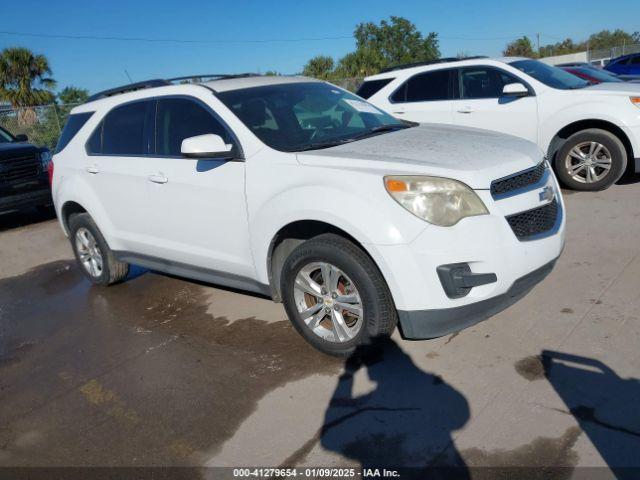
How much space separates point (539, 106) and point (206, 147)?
4.91 m

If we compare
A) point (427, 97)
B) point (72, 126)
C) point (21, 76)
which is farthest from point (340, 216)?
point (21, 76)

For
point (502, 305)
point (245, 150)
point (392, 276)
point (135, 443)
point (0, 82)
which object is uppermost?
point (0, 82)

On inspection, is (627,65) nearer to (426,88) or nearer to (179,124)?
(426,88)

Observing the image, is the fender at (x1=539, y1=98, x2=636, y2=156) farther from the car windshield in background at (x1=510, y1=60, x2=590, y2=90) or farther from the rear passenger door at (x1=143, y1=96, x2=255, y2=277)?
the rear passenger door at (x1=143, y1=96, x2=255, y2=277)

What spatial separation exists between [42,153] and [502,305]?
8860 mm

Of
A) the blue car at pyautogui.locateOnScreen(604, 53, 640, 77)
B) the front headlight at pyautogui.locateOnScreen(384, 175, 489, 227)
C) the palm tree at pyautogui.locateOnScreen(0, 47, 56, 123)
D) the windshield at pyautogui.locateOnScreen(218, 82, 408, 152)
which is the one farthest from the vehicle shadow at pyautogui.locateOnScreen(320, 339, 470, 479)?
the palm tree at pyautogui.locateOnScreen(0, 47, 56, 123)

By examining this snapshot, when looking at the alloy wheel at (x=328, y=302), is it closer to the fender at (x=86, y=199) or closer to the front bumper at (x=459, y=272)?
the front bumper at (x=459, y=272)

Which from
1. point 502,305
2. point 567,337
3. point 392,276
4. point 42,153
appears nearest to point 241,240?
point 392,276

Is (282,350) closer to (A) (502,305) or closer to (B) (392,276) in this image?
(B) (392,276)

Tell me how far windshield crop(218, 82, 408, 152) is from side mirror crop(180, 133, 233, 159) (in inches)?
9.9

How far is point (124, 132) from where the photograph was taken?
4996 mm

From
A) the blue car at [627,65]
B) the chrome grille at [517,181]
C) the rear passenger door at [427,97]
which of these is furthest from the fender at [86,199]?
the blue car at [627,65]

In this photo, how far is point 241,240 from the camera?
4012 millimetres

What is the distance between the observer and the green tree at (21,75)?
3269cm
